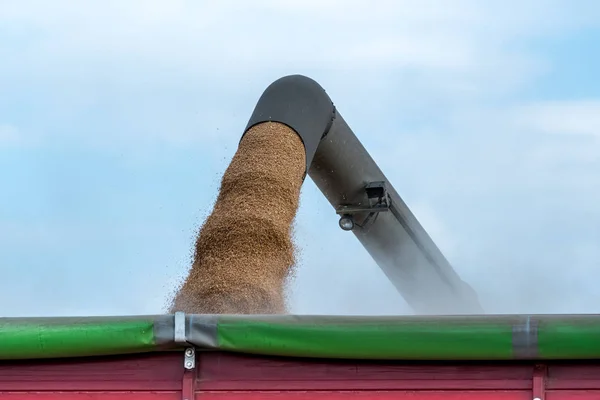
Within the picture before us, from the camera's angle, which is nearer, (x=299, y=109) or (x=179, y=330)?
(x=179, y=330)

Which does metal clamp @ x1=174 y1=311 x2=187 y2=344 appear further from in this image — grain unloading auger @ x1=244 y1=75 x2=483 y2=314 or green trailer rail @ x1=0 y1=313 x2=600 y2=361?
grain unloading auger @ x1=244 y1=75 x2=483 y2=314

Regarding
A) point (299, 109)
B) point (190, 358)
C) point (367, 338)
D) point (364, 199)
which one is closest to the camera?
point (367, 338)

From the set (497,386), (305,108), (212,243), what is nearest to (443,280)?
(305,108)

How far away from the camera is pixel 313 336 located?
3.22 m

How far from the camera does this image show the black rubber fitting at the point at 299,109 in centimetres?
702

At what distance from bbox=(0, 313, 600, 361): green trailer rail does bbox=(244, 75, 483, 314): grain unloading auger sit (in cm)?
383

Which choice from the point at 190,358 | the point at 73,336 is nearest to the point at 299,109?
the point at 190,358

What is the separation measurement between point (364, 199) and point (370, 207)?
0.08 meters

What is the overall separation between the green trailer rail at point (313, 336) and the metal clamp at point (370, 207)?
4.77m

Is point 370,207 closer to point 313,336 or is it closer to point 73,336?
point 313,336

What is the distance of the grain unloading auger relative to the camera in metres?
7.16

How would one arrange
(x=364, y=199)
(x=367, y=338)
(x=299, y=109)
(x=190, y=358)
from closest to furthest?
(x=367, y=338), (x=190, y=358), (x=299, y=109), (x=364, y=199)

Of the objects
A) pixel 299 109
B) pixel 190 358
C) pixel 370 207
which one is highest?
pixel 299 109

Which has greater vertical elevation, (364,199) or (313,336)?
(364,199)
